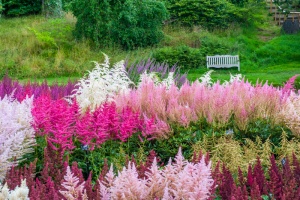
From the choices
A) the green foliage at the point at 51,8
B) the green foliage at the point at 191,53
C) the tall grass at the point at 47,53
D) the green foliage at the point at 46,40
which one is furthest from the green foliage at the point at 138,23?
the green foliage at the point at 51,8

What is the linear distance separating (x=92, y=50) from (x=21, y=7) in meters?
9.87

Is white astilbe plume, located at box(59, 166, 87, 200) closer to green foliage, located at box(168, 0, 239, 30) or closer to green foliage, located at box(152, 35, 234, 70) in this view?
green foliage, located at box(152, 35, 234, 70)

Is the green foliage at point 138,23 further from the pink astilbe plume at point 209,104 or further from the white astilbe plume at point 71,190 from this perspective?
the white astilbe plume at point 71,190

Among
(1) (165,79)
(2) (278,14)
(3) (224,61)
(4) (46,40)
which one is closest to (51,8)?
(4) (46,40)

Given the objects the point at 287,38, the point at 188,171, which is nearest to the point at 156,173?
the point at 188,171

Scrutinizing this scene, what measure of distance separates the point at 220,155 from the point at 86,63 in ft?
40.9

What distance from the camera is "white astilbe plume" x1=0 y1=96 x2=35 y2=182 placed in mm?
3287

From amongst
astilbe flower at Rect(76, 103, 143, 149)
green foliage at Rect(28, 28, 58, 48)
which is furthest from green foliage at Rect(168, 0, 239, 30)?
astilbe flower at Rect(76, 103, 143, 149)

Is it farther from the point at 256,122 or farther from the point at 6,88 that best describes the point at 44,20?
the point at 256,122

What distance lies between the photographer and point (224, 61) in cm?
1802

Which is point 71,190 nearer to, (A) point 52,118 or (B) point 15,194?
(B) point 15,194

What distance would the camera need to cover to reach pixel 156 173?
243 cm

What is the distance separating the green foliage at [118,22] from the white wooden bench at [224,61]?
2.61 m

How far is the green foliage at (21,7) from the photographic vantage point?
25.6 m
